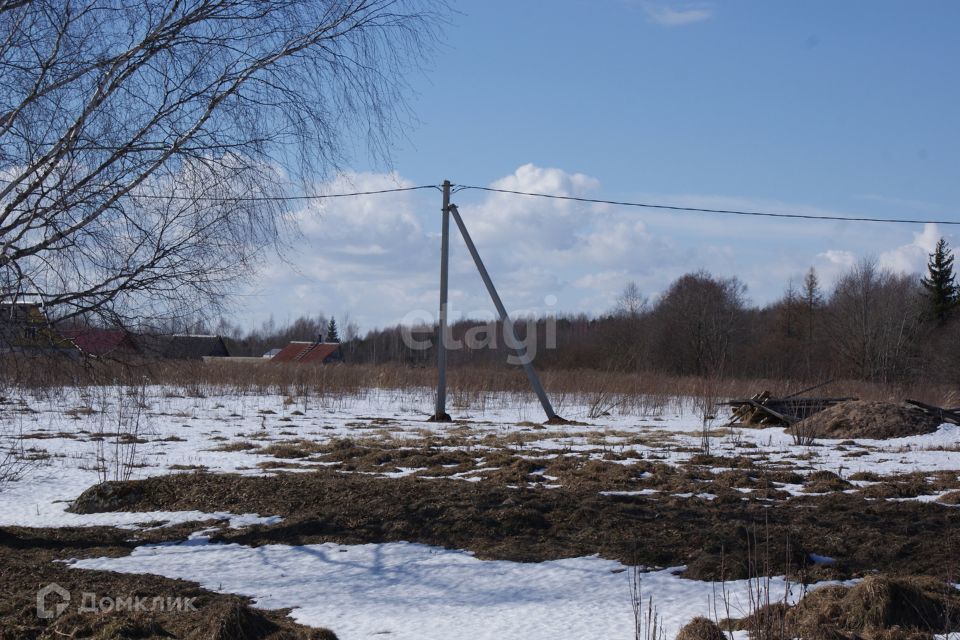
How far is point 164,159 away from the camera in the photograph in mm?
5477

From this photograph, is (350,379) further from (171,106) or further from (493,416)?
(171,106)

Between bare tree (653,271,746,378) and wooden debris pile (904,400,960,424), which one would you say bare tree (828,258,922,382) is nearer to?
bare tree (653,271,746,378)

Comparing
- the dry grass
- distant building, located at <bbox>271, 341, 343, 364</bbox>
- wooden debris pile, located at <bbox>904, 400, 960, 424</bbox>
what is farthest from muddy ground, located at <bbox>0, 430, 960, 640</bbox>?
distant building, located at <bbox>271, 341, 343, 364</bbox>

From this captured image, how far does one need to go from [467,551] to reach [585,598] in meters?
1.28

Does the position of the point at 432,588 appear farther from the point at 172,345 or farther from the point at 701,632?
the point at 172,345

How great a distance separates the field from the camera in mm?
4402

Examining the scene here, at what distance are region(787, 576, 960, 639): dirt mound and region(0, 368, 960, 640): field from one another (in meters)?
0.04

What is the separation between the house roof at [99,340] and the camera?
5.48m

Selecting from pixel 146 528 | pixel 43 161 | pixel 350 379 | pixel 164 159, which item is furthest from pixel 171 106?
pixel 350 379

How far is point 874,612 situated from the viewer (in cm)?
391

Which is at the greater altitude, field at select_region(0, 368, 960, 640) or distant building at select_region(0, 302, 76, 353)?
distant building at select_region(0, 302, 76, 353)

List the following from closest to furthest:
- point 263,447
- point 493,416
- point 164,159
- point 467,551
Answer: point 164,159, point 467,551, point 263,447, point 493,416

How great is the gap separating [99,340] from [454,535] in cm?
283

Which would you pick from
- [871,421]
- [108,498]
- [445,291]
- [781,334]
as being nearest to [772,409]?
[871,421]
